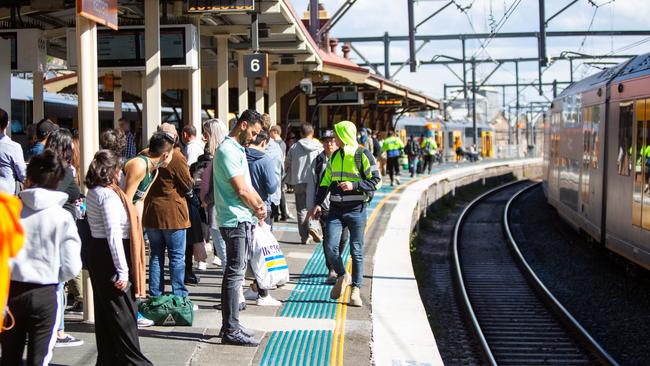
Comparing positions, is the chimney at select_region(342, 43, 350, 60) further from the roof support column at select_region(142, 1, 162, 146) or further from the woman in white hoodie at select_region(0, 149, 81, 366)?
the woman in white hoodie at select_region(0, 149, 81, 366)

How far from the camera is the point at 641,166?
11641 millimetres

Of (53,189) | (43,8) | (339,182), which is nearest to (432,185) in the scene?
(43,8)

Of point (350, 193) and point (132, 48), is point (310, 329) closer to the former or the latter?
point (350, 193)

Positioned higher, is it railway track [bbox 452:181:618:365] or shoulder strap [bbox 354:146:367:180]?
shoulder strap [bbox 354:146:367:180]

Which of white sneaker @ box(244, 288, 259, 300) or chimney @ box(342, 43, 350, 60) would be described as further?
chimney @ box(342, 43, 350, 60)

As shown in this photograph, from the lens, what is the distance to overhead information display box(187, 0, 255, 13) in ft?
38.8

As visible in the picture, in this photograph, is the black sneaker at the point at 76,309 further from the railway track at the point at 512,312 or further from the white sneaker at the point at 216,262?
the railway track at the point at 512,312

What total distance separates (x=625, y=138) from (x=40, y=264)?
943 centimetres

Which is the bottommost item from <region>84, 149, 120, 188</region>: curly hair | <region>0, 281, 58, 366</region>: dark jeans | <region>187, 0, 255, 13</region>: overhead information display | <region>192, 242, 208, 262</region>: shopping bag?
<region>192, 242, 208, 262</region>: shopping bag

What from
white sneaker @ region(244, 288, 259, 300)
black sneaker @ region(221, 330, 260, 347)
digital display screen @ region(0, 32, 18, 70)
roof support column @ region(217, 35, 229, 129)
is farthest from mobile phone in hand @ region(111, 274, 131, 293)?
roof support column @ region(217, 35, 229, 129)

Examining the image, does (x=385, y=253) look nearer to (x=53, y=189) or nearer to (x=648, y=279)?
(x=648, y=279)

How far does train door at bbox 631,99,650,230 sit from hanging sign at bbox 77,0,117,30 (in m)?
6.64

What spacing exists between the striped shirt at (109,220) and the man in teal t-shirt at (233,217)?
1.24 metres

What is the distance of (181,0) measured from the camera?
1299 cm
